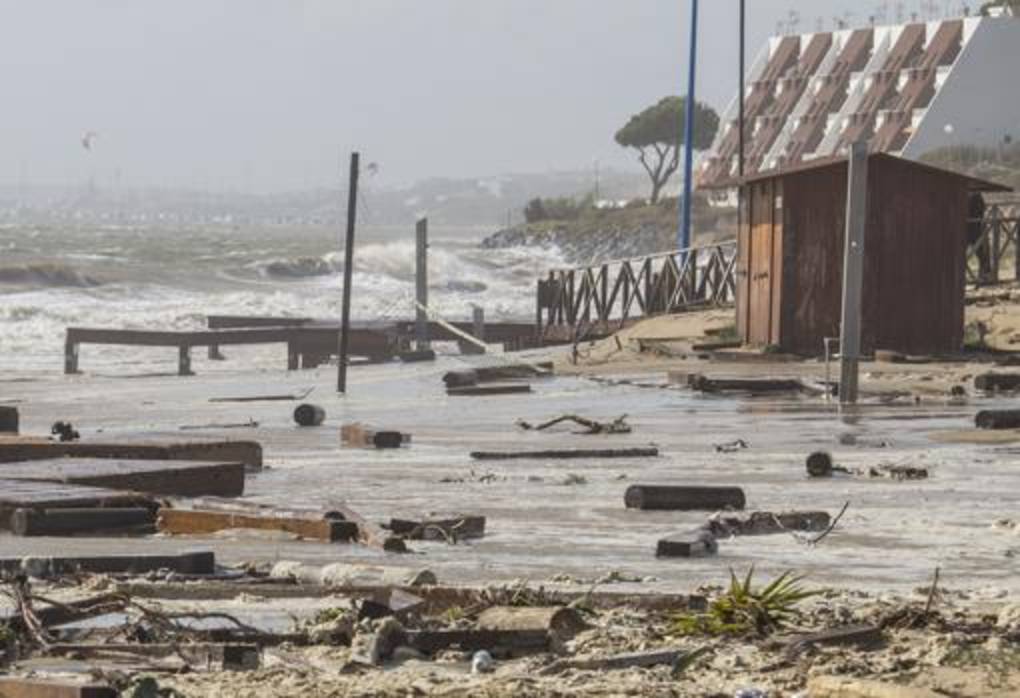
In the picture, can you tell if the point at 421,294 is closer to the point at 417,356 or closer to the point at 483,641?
the point at 417,356

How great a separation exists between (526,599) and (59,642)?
6.10 feet

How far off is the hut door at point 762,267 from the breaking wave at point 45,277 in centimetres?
5072

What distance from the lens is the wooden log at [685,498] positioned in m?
13.9

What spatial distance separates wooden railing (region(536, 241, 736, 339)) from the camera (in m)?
42.2

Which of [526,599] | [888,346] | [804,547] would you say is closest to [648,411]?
[888,346]

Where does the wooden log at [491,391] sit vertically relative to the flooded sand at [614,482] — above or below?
above

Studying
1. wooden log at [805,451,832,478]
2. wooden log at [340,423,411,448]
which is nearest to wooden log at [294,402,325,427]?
wooden log at [340,423,411,448]

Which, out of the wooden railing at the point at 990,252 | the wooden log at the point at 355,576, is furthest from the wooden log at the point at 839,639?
the wooden railing at the point at 990,252

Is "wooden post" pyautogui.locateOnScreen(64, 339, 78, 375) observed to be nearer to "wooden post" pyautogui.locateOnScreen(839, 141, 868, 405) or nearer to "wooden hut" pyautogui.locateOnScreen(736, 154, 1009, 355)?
"wooden hut" pyautogui.locateOnScreen(736, 154, 1009, 355)

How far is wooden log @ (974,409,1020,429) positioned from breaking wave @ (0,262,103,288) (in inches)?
2541

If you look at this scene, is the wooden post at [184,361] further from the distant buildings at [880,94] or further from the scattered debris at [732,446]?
the distant buildings at [880,94]

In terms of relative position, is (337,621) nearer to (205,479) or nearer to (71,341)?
(205,479)

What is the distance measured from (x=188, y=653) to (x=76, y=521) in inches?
172

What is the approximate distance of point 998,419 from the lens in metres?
19.9
